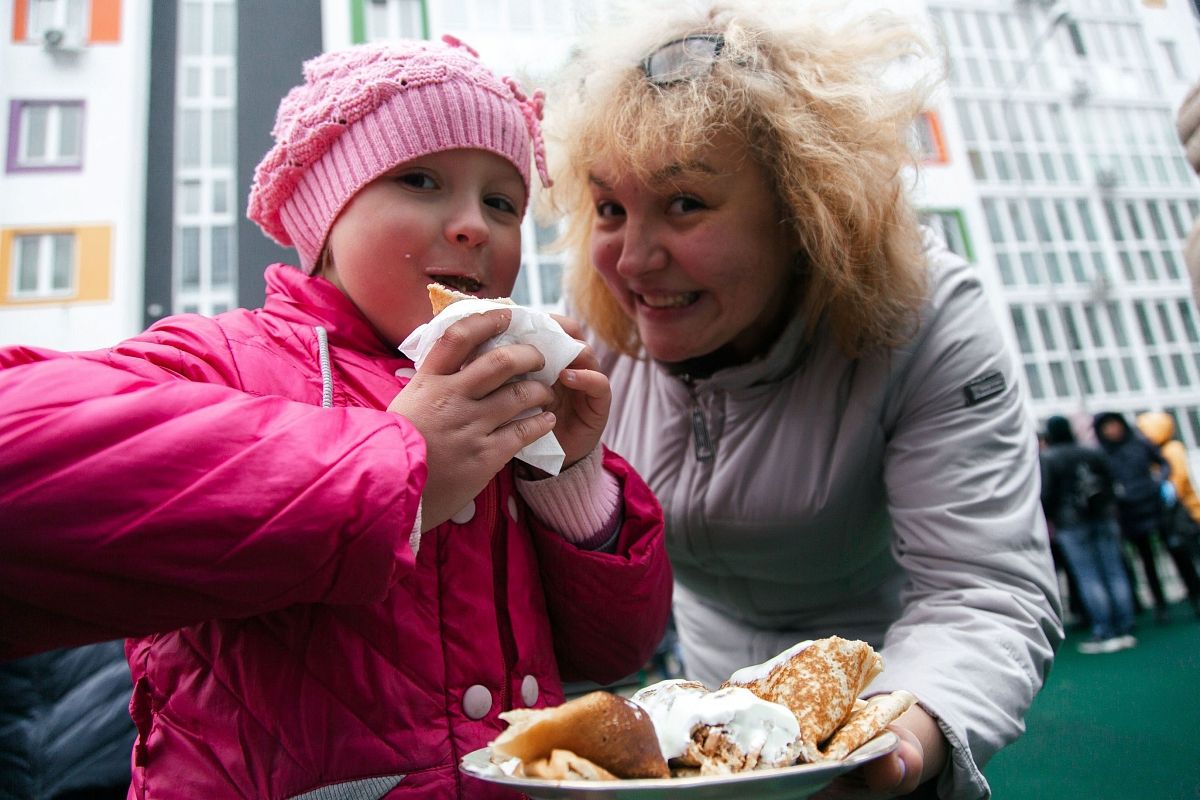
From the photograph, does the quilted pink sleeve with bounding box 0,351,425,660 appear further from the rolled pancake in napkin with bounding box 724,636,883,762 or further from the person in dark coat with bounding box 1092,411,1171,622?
the person in dark coat with bounding box 1092,411,1171,622

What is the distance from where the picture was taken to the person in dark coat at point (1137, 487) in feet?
17.0

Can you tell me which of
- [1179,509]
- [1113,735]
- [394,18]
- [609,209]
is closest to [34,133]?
[394,18]

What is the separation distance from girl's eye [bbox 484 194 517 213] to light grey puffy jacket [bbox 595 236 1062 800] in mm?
517

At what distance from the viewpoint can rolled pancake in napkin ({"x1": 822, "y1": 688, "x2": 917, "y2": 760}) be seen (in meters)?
0.66

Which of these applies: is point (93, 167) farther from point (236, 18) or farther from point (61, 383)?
point (61, 383)

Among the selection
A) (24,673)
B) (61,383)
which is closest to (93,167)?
(24,673)

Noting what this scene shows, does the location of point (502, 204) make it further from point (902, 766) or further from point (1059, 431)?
point (1059, 431)

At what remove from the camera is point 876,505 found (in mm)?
1407

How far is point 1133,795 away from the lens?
1.54m

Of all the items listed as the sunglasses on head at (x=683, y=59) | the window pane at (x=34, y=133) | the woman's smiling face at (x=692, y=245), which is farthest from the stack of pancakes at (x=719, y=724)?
the window pane at (x=34, y=133)

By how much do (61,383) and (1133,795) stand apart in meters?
1.90

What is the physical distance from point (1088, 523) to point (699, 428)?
4463 millimetres

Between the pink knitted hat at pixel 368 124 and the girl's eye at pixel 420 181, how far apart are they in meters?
0.03

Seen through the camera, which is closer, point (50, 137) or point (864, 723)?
point (864, 723)
